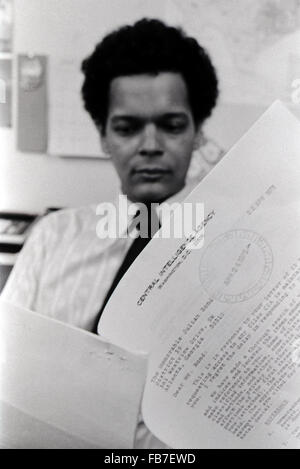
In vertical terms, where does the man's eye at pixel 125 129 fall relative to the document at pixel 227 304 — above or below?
above

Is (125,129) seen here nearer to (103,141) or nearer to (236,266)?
(103,141)

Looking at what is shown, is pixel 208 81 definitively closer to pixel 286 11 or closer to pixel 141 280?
pixel 286 11

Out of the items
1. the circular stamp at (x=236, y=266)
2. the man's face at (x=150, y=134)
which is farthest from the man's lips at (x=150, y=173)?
the circular stamp at (x=236, y=266)

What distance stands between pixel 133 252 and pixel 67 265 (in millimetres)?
89

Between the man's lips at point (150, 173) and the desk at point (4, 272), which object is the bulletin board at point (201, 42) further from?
the desk at point (4, 272)

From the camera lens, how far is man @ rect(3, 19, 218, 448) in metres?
0.64

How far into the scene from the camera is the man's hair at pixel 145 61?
2.08 ft

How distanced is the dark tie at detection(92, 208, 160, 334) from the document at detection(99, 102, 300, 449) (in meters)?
0.01

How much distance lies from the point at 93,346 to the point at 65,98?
1.04 feet

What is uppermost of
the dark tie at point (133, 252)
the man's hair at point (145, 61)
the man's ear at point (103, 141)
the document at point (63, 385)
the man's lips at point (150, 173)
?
the man's hair at point (145, 61)

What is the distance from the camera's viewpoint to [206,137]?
0.67 m

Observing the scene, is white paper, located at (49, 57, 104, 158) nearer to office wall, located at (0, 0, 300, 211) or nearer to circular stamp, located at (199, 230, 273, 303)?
office wall, located at (0, 0, 300, 211)

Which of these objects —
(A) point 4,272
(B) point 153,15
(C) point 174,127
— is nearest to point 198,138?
(C) point 174,127

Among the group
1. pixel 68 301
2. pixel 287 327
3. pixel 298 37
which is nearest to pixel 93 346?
pixel 68 301
